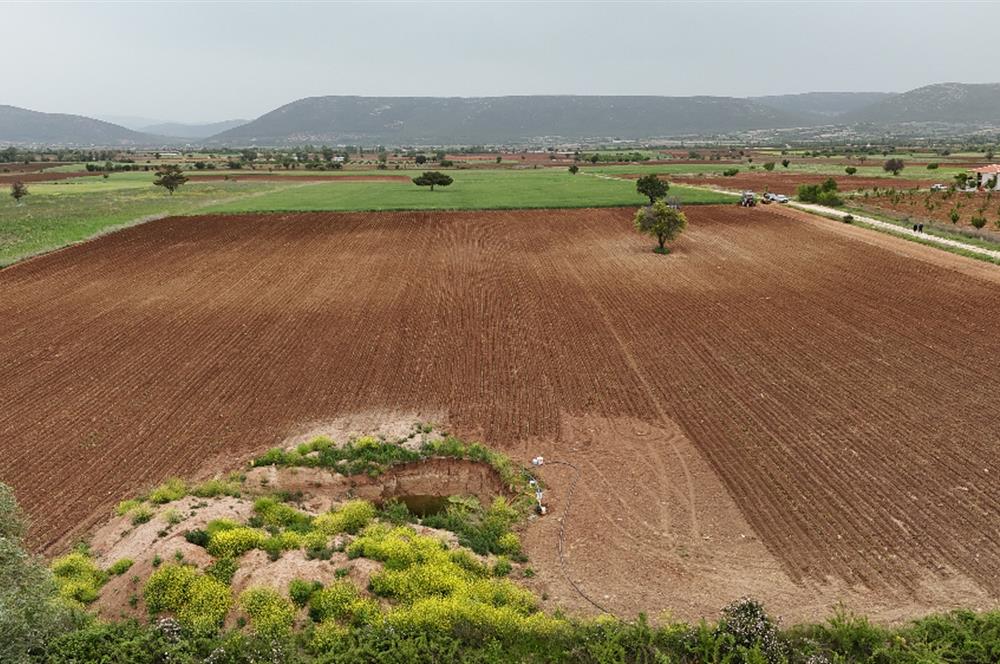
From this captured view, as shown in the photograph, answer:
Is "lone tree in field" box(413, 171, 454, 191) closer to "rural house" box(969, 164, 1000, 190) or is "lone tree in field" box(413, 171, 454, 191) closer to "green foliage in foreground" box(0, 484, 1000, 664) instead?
"rural house" box(969, 164, 1000, 190)

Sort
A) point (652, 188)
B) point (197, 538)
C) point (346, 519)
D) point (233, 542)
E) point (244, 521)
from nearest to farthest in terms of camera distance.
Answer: point (233, 542)
point (197, 538)
point (244, 521)
point (346, 519)
point (652, 188)

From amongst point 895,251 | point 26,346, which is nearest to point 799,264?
point 895,251

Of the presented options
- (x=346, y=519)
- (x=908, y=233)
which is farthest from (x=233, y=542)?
(x=908, y=233)

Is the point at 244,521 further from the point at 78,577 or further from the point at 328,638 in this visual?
the point at 328,638

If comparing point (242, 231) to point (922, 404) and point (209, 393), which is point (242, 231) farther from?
point (922, 404)

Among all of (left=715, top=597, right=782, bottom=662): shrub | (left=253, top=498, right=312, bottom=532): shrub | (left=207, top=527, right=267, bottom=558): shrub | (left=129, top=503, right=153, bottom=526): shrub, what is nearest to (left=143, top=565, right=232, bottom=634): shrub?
(left=207, top=527, right=267, bottom=558): shrub

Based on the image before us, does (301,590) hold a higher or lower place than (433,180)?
lower

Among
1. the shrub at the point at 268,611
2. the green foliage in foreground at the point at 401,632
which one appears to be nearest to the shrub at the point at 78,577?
the green foliage in foreground at the point at 401,632
